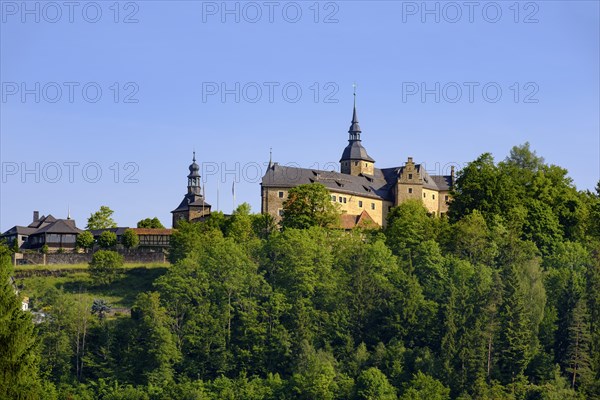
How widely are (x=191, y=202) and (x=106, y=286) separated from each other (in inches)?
934

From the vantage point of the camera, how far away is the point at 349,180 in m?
119

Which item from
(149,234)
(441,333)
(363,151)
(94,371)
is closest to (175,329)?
(94,371)

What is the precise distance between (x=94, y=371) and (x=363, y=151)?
164 ft

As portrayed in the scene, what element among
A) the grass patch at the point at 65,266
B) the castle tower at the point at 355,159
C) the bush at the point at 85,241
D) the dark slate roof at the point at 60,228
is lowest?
the grass patch at the point at 65,266

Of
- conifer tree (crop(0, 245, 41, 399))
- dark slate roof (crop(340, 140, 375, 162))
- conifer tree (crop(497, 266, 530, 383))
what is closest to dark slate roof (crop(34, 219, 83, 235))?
dark slate roof (crop(340, 140, 375, 162))

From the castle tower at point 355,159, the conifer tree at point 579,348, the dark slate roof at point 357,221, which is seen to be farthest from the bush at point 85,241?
the conifer tree at point 579,348

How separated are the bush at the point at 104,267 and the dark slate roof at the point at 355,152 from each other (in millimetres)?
32014

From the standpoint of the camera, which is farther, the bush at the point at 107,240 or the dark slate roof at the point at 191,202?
the dark slate roof at the point at 191,202

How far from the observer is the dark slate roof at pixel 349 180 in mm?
115688

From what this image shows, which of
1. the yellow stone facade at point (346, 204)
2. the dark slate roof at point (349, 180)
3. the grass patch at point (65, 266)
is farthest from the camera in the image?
the dark slate roof at point (349, 180)

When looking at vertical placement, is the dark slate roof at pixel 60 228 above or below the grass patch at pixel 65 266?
above

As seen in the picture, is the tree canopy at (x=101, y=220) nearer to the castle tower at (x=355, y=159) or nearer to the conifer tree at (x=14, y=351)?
the castle tower at (x=355, y=159)

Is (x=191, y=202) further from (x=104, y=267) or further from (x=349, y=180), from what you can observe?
(x=104, y=267)

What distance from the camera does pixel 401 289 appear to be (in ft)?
282
